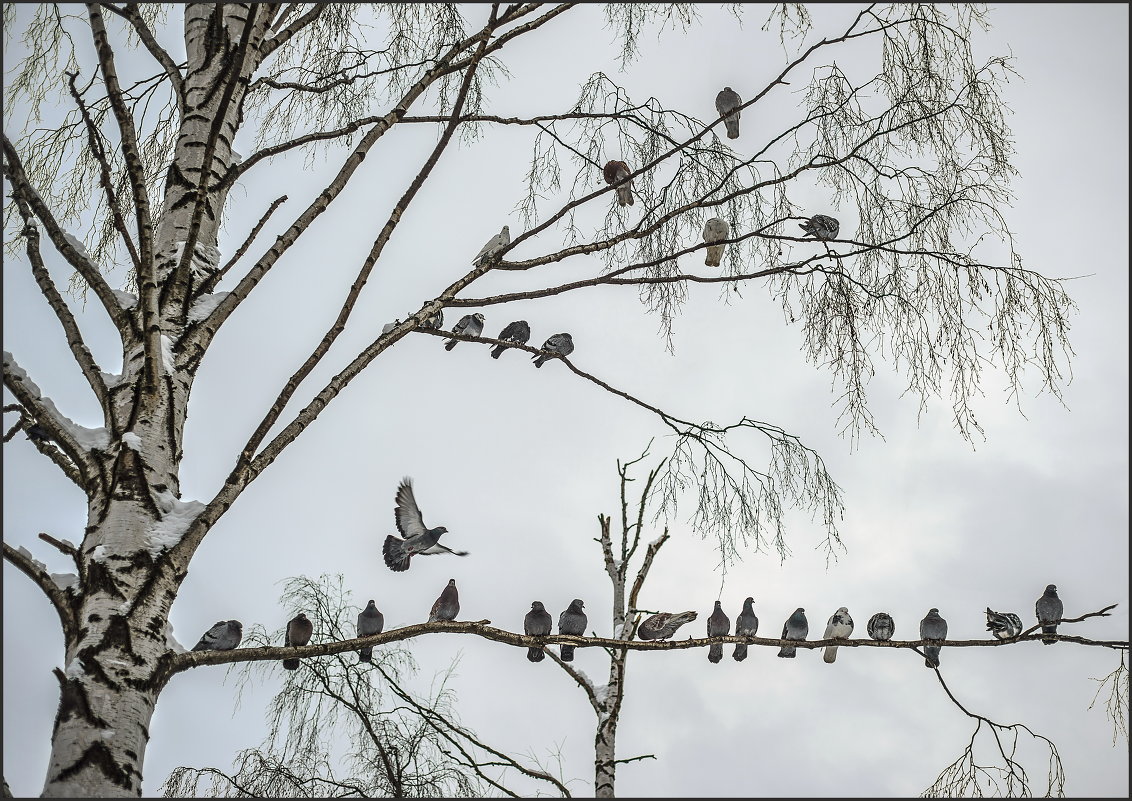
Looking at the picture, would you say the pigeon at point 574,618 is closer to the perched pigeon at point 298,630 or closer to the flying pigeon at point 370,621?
the flying pigeon at point 370,621

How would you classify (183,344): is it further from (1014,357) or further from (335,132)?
(1014,357)

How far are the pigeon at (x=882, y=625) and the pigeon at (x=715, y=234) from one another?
3.58 meters

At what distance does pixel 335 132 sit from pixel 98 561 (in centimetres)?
201

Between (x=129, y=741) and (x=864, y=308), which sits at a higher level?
(x=864, y=308)

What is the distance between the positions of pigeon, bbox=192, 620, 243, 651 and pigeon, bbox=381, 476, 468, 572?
1.68 m

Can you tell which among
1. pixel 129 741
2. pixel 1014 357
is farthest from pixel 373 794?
pixel 1014 357

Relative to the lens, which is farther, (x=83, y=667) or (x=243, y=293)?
(x=243, y=293)

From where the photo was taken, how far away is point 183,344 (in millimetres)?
3078

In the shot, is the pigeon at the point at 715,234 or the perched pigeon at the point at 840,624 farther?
the perched pigeon at the point at 840,624

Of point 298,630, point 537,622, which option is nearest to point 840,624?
point 537,622

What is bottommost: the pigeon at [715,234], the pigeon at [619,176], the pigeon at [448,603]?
the pigeon at [448,603]

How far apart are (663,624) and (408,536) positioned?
242 cm

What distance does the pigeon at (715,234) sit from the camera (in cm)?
460

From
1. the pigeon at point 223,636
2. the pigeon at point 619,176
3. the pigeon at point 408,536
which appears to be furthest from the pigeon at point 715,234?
the pigeon at point 223,636
